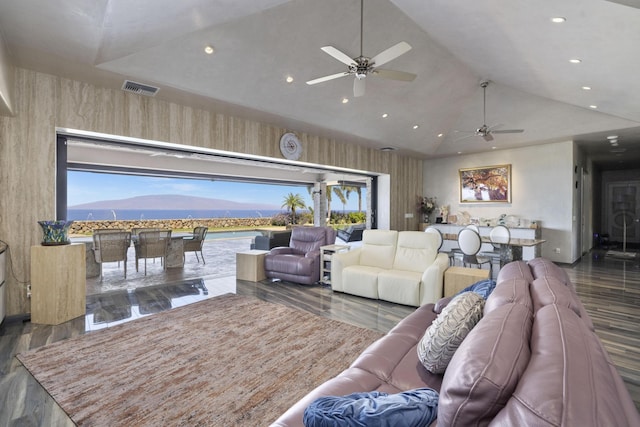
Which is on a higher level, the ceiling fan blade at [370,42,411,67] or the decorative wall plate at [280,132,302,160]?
the ceiling fan blade at [370,42,411,67]

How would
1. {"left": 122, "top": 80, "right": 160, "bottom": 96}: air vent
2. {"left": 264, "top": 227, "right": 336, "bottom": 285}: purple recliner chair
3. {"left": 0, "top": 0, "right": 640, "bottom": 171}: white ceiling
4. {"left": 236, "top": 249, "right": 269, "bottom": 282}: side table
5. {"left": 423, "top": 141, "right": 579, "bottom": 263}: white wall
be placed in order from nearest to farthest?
1. {"left": 0, "top": 0, "right": 640, "bottom": 171}: white ceiling
2. {"left": 122, "top": 80, "right": 160, "bottom": 96}: air vent
3. {"left": 264, "top": 227, "right": 336, "bottom": 285}: purple recliner chair
4. {"left": 236, "top": 249, "right": 269, "bottom": 282}: side table
5. {"left": 423, "top": 141, "right": 579, "bottom": 263}: white wall

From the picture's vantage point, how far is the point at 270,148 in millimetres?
5938

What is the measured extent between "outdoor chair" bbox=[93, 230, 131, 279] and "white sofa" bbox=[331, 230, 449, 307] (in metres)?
3.78

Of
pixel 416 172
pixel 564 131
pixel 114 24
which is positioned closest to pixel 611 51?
pixel 564 131

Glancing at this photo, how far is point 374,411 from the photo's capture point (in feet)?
3.24

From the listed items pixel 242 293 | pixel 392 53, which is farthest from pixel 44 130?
pixel 392 53

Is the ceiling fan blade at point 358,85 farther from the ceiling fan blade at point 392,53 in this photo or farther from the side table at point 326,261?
the side table at point 326,261

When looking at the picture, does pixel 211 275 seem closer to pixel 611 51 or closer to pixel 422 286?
pixel 422 286

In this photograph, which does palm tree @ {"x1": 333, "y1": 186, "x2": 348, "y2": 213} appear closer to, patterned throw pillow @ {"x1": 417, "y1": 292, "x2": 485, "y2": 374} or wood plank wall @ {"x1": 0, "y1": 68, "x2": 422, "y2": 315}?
wood plank wall @ {"x1": 0, "y1": 68, "x2": 422, "y2": 315}

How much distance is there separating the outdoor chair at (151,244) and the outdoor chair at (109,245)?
0.31m

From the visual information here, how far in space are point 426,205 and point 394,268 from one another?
5553 millimetres

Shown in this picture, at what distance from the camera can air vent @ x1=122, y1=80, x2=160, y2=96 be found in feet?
13.0

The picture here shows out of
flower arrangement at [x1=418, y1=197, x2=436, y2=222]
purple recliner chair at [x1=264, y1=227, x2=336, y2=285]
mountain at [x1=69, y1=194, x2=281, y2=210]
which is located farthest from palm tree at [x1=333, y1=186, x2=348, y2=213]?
mountain at [x1=69, y1=194, x2=281, y2=210]

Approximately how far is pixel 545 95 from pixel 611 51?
9.27 ft
